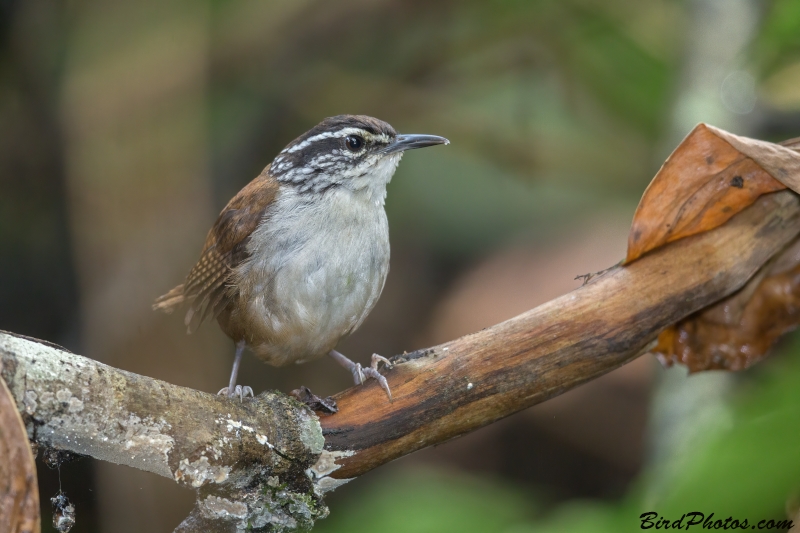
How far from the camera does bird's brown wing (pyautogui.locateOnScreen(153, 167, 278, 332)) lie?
3.44 metres

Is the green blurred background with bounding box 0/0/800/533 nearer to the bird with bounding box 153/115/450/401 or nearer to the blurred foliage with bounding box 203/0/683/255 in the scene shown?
the blurred foliage with bounding box 203/0/683/255

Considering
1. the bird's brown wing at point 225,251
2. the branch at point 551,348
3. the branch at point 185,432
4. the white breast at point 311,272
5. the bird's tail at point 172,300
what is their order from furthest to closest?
1. the bird's tail at point 172,300
2. the bird's brown wing at point 225,251
3. the white breast at point 311,272
4. the branch at point 551,348
5. the branch at point 185,432

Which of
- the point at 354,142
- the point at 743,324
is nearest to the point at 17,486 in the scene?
the point at 354,142

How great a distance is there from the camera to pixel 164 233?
495 cm

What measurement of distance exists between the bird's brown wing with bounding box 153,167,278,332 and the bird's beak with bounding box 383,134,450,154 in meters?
0.57

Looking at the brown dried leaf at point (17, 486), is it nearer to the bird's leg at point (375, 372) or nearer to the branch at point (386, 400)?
the branch at point (386, 400)

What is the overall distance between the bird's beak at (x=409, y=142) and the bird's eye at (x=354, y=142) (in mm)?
119

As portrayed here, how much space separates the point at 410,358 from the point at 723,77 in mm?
2587

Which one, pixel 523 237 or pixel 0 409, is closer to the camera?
pixel 0 409

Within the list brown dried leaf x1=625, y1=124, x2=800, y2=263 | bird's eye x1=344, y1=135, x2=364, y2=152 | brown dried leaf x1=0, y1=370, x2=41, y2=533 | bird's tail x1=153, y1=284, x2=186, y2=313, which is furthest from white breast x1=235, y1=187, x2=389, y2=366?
brown dried leaf x1=0, y1=370, x2=41, y2=533

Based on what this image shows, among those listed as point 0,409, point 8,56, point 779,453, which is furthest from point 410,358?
point 8,56

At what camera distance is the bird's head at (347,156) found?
11.6ft

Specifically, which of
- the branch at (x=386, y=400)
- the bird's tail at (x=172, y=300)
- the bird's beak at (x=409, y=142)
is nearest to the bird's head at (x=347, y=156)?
the bird's beak at (x=409, y=142)

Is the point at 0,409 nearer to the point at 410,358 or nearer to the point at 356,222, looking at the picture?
the point at 410,358
